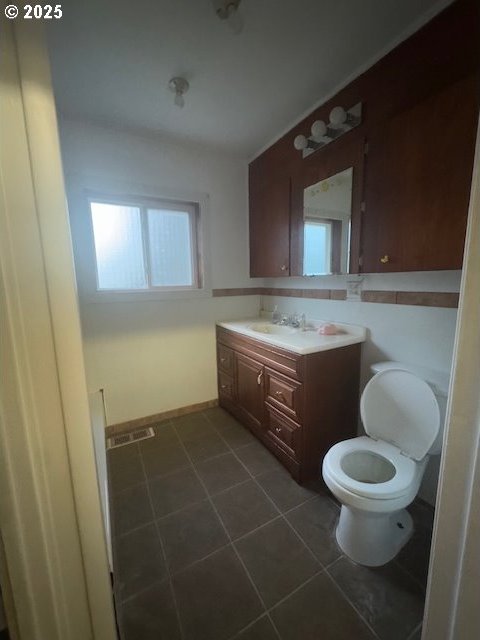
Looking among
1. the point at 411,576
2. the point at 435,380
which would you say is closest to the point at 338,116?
the point at 435,380

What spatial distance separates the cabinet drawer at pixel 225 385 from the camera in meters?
2.45

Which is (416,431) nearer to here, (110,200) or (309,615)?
(309,615)

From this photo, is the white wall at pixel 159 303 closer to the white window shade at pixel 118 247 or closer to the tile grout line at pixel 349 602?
the white window shade at pixel 118 247

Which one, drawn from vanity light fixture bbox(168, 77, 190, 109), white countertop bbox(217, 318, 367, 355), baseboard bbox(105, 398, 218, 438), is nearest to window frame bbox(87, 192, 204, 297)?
white countertop bbox(217, 318, 367, 355)

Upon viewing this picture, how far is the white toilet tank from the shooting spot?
4.14 feet

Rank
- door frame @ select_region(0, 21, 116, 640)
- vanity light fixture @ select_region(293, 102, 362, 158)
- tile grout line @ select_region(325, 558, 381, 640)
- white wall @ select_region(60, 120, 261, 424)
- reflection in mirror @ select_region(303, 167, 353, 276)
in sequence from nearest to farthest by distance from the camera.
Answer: door frame @ select_region(0, 21, 116, 640)
tile grout line @ select_region(325, 558, 381, 640)
vanity light fixture @ select_region(293, 102, 362, 158)
reflection in mirror @ select_region(303, 167, 353, 276)
white wall @ select_region(60, 120, 261, 424)

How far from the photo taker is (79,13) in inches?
45.2

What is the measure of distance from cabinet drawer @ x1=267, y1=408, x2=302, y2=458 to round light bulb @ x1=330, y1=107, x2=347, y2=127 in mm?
1811

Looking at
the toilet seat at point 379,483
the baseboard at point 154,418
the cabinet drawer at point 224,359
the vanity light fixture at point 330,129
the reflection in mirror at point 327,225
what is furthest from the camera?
the cabinet drawer at point 224,359

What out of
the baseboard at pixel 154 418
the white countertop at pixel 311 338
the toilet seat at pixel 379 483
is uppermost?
the white countertop at pixel 311 338

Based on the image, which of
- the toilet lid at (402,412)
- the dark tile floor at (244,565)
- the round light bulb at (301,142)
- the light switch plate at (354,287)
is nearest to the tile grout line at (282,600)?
the dark tile floor at (244,565)

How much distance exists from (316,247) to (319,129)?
27.7 inches

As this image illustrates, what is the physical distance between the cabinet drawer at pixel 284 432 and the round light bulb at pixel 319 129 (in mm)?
1811

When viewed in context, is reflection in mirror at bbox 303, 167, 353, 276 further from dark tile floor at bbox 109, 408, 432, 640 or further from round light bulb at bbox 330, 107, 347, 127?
dark tile floor at bbox 109, 408, 432, 640
